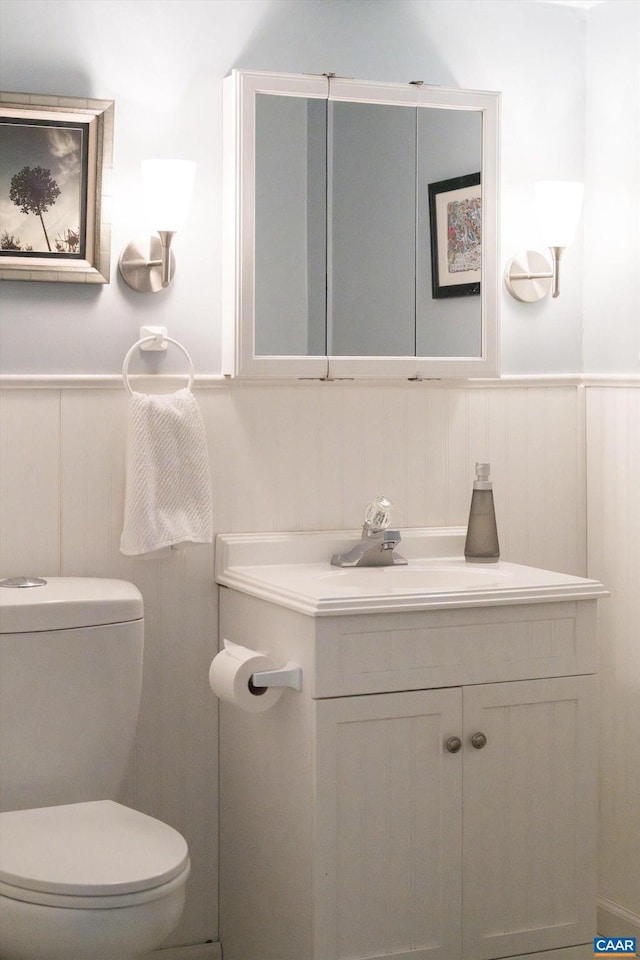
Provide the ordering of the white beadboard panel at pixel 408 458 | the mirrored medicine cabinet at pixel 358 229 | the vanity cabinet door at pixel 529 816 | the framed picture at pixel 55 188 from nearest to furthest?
the vanity cabinet door at pixel 529 816 → the framed picture at pixel 55 188 → the mirrored medicine cabinet at pixel 358 229 → the white beadboard panel at pixel 408 458

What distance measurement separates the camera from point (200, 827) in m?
2.34

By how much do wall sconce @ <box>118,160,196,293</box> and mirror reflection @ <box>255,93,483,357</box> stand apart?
16 cm

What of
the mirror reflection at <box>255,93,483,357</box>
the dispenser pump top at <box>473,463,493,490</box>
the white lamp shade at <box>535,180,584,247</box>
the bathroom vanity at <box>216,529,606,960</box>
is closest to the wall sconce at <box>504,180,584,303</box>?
the white lamp shade at <box>535,180,584,247</box>

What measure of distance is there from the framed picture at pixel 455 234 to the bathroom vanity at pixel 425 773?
664mm

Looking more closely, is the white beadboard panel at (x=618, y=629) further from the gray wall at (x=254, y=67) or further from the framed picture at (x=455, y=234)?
the framed picture at (x=455, y=234)

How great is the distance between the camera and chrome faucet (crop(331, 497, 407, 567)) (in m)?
2.30

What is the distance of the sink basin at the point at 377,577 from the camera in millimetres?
1918

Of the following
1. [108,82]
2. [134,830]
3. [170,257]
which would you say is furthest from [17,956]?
Answer: [108,82]

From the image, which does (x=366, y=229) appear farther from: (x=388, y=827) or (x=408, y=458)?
(x=388, y=827)

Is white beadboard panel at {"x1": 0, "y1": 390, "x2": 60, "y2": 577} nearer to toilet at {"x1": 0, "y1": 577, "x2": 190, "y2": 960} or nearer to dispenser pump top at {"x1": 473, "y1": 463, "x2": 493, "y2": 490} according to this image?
toilet at {"x1": 0, "y1": 577, "x2": 190, "y2": 960}

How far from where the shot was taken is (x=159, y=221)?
85.2 inches

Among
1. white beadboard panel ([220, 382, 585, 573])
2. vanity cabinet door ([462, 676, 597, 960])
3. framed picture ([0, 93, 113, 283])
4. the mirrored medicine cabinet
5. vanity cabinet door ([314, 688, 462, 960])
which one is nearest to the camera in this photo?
vanity cabinet door ([314, 688, 462, 960])

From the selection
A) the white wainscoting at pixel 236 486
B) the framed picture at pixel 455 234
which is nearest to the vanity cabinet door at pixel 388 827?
the white wainscoting at pixel 236 486

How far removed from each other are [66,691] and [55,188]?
963 mm
